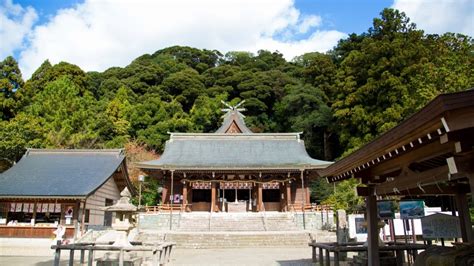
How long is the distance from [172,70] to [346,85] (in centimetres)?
2933

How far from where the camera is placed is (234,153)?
26781 mm

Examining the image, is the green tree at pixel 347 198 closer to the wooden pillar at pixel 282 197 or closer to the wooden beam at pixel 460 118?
the wooden pillar at pixel 282 197

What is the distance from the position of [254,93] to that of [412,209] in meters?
37.7

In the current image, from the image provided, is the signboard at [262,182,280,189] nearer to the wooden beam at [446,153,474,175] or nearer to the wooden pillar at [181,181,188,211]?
the wooden pillar at [181,181,188,211]

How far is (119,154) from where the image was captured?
23.0 meters

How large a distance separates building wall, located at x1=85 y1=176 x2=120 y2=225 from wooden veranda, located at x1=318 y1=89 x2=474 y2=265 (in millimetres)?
14948

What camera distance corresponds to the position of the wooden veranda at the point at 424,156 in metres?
3.50

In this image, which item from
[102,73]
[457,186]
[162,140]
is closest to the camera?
[457,186]

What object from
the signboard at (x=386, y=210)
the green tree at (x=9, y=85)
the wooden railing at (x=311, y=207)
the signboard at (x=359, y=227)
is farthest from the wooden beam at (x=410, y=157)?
the green tree at (x=9, y=85)

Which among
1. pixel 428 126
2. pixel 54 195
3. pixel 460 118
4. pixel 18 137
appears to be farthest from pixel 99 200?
pixel 460 118

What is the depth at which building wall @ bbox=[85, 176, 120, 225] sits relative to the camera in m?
19.5

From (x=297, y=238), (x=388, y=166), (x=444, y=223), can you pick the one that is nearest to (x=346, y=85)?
Result: (x=297, y=238)

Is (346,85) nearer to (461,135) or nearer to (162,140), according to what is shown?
(162,140)

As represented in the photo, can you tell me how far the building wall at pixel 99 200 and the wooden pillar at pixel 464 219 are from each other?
16737 millimetres
